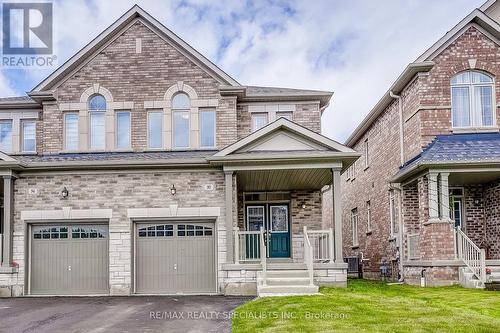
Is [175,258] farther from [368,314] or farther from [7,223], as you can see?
[368,314]

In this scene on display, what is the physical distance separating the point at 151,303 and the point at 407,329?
21.8ft

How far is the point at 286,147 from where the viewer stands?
621 inches

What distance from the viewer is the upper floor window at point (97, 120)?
18141 mm

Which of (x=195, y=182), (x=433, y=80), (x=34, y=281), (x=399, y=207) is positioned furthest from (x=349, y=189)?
(x=34, y=281)

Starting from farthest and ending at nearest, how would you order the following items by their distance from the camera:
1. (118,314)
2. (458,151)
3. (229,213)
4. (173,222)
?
(458,151) → (173,222) → (229,213) → (118,314)

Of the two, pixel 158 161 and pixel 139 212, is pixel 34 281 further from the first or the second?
pixel 158 161

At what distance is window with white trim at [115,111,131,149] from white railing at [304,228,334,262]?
6.35 metres

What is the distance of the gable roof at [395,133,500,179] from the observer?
51.9 ft

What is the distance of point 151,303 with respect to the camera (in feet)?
44.1

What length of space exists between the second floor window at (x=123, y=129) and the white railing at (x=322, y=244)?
20.8ft

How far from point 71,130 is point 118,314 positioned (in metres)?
8.32

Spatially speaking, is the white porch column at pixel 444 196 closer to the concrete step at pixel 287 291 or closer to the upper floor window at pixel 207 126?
the concrete step at pixel 287 291

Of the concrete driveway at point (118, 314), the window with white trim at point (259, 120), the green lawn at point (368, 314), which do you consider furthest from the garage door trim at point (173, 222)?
the window with white trim at point (259, 120)

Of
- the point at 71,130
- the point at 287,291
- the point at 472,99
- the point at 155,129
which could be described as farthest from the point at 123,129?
the point at 472,99
